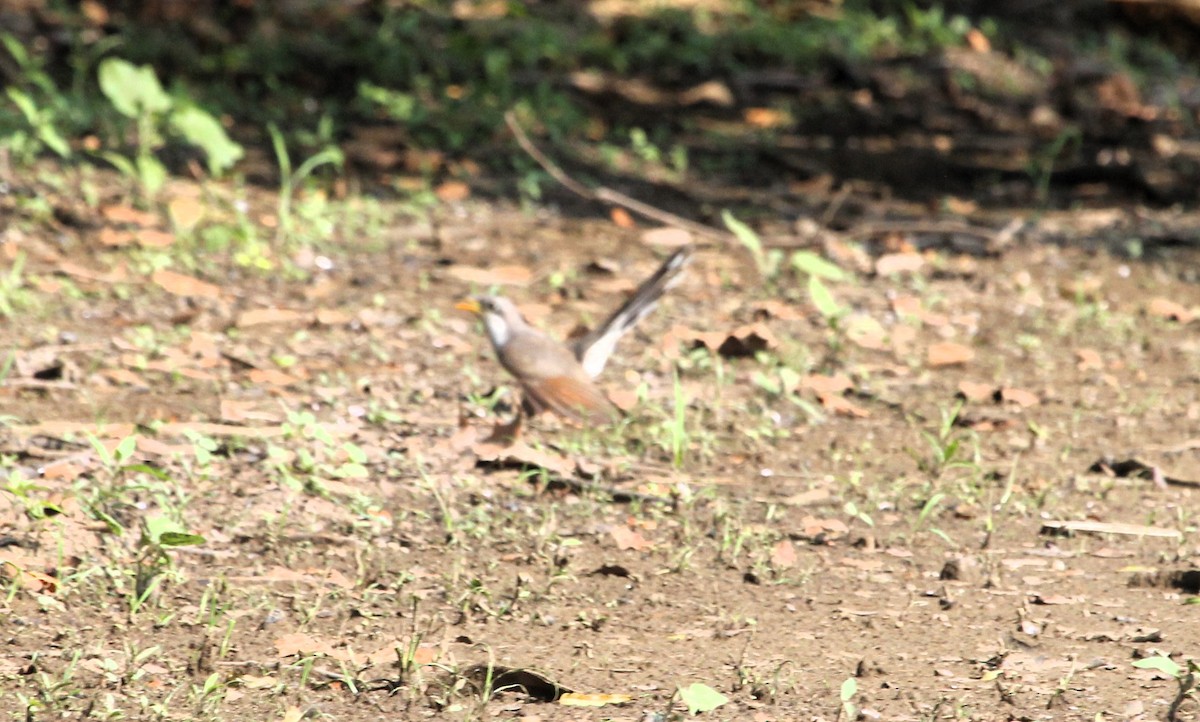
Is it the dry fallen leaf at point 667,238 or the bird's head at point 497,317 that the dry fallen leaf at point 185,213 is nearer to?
the bird's head at point 497,317

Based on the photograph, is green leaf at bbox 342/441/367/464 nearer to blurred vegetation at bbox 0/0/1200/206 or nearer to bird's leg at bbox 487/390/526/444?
bird's leg at bbox 487/390/526/444

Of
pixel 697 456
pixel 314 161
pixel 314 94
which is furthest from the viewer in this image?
pixel 314 94

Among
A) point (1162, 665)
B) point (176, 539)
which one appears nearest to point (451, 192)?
point (176, 539)

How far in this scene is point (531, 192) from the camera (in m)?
7.60

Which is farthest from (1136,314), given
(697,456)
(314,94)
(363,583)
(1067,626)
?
(314,94)

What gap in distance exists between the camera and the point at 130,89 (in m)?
6.72

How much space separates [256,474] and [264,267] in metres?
1.95

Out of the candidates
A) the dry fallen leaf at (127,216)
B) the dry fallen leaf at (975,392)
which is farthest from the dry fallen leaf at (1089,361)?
the dry fallen leaf at (127,216)

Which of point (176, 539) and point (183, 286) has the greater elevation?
point (176, 539)

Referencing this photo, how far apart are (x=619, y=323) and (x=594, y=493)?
973 mm

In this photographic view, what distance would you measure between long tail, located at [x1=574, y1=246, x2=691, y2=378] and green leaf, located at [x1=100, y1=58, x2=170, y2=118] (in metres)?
2.39

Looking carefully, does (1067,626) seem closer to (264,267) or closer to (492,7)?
(264,267)

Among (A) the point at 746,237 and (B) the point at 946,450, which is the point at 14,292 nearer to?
(A) the point at 746,237

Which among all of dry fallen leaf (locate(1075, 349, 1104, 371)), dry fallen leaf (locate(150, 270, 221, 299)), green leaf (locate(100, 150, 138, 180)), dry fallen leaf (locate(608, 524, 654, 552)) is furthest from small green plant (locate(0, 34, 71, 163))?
dry fallen leaf (locate(1075, 349, 1104, 371))
